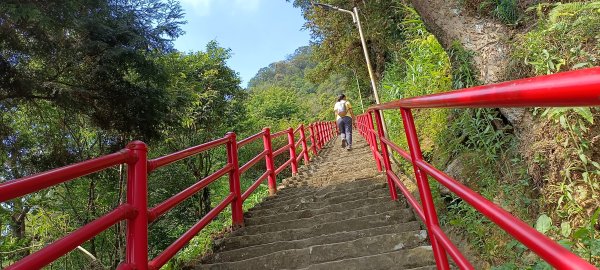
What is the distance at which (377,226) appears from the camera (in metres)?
3.56

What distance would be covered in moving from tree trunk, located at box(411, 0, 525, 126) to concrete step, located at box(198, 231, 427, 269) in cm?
163

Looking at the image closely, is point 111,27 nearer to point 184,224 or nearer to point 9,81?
point 9,81

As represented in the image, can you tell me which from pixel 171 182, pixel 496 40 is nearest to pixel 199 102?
pixel 171 182

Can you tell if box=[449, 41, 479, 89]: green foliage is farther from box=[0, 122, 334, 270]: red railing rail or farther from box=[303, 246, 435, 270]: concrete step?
box=[0, 122, 334, 270]: red railing rail

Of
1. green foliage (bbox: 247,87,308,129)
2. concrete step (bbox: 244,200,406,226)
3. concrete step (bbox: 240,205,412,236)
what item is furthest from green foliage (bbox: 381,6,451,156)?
green foliage (bbox: 247,87,308,129)

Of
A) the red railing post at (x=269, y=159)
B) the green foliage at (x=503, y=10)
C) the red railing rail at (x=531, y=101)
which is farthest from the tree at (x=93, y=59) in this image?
the red railing rail at (x=531, y=101)

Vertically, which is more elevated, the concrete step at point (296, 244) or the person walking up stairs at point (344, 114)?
the person walking up stairs at point (344, 114)

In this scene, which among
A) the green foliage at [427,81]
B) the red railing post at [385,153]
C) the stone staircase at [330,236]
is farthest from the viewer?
the green foliage at [427,81]

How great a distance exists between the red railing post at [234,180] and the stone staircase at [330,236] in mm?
144

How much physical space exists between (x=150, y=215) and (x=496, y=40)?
394cm

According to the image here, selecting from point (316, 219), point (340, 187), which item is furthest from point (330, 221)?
point (340, 187)

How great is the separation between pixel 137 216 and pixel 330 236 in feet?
6.04

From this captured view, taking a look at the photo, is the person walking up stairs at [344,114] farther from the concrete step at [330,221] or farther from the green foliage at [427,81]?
the concrete step at [330,221]

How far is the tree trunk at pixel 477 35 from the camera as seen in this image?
409 centimetres
